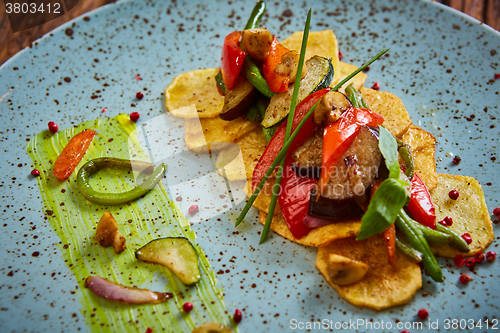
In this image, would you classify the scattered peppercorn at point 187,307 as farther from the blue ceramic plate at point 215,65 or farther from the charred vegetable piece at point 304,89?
the charred vegetable piece at point 304,89

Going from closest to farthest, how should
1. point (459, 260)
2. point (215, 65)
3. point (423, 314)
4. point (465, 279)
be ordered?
point (423, 314) < point (465, 279) < point (459, 260) < point (215, 65)

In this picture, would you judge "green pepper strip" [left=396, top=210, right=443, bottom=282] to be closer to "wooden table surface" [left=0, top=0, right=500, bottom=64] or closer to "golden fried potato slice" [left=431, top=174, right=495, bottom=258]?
"golden fried potato slice" [left=431, top=174, right=495, bottom=258]

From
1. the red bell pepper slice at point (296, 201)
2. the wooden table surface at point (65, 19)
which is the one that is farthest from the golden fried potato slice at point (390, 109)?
the wooden table surface at point (65, 19)

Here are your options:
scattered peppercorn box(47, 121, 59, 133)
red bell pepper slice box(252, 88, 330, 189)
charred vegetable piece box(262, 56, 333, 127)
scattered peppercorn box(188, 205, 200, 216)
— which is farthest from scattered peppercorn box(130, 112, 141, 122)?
red bell pepper slice box(252, 88, 330, 189)

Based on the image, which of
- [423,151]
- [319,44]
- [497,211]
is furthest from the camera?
[319,44]

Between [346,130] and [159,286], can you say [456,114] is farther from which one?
[159,286]

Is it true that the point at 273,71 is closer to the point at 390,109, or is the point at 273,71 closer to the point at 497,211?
the point at 390,109

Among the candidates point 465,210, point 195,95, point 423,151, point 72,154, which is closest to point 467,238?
point 465,210
